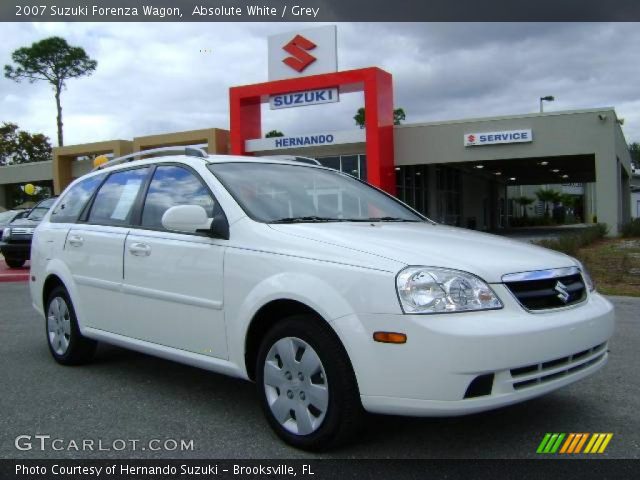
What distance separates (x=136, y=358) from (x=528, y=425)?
347 centimetres

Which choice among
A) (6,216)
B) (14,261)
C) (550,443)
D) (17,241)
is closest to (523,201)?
(6,216)

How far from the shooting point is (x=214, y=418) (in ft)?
13.1

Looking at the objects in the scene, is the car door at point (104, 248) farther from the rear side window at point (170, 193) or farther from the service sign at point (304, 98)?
the service sign at point (304, 98)

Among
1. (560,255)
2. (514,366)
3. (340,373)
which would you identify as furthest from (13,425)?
(560,255)

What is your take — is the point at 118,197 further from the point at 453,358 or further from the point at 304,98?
the point at 304,98

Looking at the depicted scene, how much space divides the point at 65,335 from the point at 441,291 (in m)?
3.64

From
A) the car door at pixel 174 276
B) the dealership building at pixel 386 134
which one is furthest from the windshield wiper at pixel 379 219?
the dealership building at pixel 386 134

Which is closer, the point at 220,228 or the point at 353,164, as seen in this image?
the point at 220,228

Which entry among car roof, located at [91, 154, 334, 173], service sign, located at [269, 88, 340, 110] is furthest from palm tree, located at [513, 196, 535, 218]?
car roof, located at [91, 154, 334, 173]

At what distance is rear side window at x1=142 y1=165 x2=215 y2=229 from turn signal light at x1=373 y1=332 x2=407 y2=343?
5.38 ft

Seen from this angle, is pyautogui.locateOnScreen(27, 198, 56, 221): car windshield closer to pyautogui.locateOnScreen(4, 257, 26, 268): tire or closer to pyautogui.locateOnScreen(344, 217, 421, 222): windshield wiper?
pyautogui.locateOnScreen(4, 257, 26, 268): tire

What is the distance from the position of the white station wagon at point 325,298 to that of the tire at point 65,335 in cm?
39

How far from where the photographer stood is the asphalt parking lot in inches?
136

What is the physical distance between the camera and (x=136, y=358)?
5.68 m
